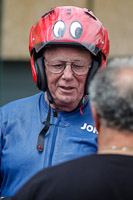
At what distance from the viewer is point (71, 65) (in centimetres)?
300

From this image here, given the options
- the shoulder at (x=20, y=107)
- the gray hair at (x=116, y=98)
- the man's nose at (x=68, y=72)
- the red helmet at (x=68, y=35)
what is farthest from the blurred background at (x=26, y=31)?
the gray hair at (x=116, y=98)

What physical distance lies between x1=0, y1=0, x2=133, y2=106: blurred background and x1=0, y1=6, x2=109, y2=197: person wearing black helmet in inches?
184

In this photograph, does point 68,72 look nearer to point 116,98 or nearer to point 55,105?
point 55,105

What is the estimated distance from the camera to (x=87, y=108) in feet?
10.2

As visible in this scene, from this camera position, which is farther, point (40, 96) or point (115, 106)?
point (40, 96)

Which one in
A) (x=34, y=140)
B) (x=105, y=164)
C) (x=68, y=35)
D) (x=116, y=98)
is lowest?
(x=34, y=140)

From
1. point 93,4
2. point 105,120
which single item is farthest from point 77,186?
point 93,4

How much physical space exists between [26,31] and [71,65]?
4979mm

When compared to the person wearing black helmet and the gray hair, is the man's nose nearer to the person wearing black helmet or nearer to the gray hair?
the person wearing black helmet

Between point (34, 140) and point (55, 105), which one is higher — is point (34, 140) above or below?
below

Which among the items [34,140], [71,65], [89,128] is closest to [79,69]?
[71,65]

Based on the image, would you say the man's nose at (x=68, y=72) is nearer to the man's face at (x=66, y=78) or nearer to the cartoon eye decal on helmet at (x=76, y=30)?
the man's face at (x=66, y=78)

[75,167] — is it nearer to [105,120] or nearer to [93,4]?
[105,120]

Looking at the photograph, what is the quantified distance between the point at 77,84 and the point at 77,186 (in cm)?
130
